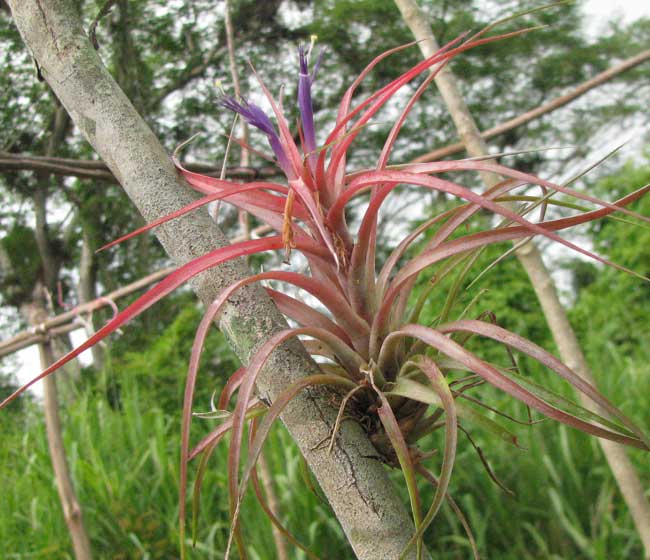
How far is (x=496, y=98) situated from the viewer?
652 centimetres

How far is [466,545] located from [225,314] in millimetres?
1221

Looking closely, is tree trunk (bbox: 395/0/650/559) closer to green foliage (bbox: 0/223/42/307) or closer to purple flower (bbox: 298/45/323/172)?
purple flower (bbox: 298/45/323/172)

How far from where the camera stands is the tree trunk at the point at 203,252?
1.10 ft

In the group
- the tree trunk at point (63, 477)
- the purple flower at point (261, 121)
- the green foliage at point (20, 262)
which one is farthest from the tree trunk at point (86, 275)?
the purple flower at point (261, 121)

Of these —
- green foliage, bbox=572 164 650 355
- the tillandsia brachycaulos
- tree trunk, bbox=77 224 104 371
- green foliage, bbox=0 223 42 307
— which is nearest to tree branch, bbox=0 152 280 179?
the tillandsia brachycaulos

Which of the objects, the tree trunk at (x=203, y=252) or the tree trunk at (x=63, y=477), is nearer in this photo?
the tree trunk at (x=203, y=252)

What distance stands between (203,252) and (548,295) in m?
0.66

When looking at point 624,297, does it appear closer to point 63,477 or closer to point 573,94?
point 573,94

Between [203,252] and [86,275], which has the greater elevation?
[86,275]

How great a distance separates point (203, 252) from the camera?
377 mm

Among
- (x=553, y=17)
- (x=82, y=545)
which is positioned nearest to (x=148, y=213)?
(x=82, y=545)

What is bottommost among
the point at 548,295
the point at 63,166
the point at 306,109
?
the point at 548,295

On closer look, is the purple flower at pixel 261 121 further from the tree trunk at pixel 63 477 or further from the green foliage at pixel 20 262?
the green foliage at pixel 20 262

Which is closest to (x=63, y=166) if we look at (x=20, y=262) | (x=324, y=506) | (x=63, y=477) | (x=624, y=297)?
(x=63, y=477)
